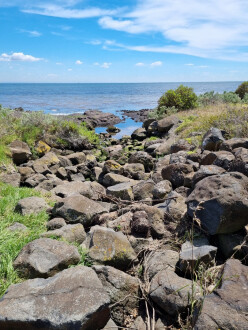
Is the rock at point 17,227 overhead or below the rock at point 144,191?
below

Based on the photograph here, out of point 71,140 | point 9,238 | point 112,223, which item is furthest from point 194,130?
point 9,238

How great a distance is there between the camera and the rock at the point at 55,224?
19.2 ft

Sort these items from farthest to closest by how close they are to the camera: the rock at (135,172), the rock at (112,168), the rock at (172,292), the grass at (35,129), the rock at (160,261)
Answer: the grass at (35,129), the rock at (112,168), the rock at (135,172), the rock at (160,261), the rock at (172,292)

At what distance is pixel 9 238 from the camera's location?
501 cm

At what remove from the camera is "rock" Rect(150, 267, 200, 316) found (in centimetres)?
350

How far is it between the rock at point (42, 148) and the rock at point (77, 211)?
330 inches

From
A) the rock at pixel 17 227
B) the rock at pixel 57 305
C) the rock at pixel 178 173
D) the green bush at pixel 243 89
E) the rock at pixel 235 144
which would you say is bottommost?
the rock at pixel 17 227

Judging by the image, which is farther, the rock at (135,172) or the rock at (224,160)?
the rock at (135,172)

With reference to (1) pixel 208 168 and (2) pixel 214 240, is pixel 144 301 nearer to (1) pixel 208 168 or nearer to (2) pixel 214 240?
(2) pixel 214 240

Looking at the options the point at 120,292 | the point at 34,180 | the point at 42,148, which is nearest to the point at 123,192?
the point at 120,292

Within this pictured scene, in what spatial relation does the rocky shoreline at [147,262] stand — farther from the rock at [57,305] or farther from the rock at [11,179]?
the rock at [11,179]

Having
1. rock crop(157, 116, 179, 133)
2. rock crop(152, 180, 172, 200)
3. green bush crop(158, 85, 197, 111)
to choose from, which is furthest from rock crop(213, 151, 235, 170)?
green bush crop(158, 85, 197, 111)

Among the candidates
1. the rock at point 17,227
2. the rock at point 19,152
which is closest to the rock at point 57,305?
the rock at point 17,227

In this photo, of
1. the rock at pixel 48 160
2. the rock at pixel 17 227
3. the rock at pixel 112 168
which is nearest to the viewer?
the rock at pixel 17 227
